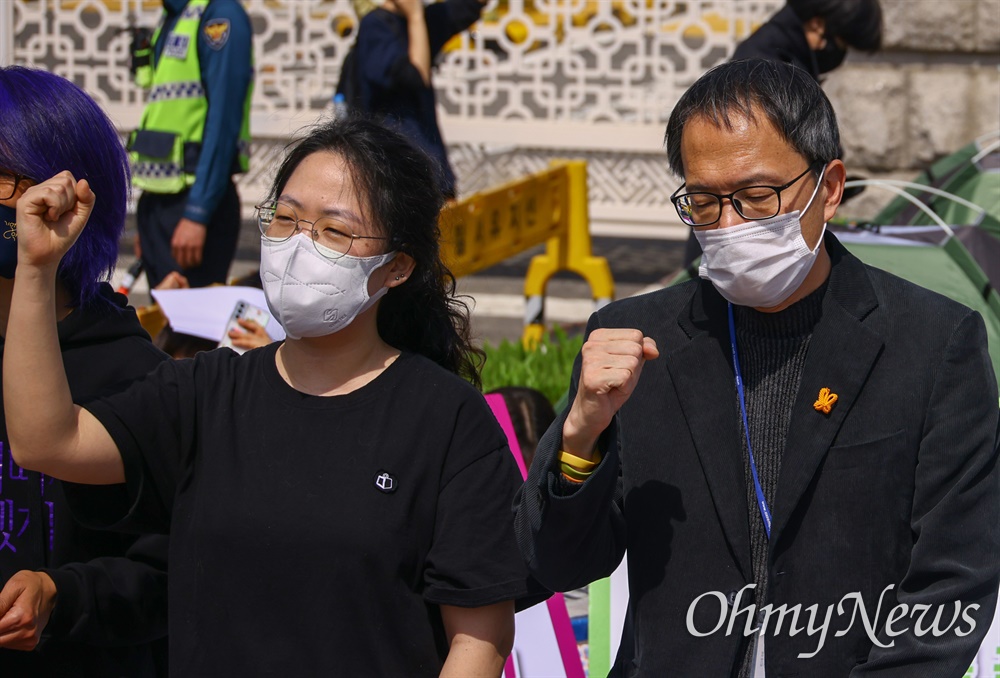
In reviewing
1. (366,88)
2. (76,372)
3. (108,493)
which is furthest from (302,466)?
(366,88)

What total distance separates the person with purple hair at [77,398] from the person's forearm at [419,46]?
12.8ft

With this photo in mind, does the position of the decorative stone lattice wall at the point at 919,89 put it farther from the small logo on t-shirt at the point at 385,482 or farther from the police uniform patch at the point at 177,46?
the small logo on t-shirt at the point at 385,482

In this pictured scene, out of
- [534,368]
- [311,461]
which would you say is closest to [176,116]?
[534,368]

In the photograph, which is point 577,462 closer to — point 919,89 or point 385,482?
point 385,482

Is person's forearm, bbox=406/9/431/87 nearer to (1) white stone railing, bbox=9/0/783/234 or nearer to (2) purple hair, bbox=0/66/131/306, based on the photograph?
(1) white stone railing, bbox=9/0/783/234

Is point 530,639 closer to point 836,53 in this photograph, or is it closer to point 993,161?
point 836,53

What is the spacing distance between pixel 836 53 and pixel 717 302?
3.38m

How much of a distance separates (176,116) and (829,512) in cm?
382

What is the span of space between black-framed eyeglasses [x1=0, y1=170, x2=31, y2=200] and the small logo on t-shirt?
0.78m

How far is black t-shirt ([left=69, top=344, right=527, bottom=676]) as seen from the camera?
1.98 m

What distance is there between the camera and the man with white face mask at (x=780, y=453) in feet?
6.55

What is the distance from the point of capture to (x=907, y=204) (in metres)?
5.63

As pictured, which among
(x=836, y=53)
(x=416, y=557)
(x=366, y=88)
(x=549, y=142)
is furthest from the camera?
(x=549, y=142)

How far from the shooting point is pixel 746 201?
6.90ft
